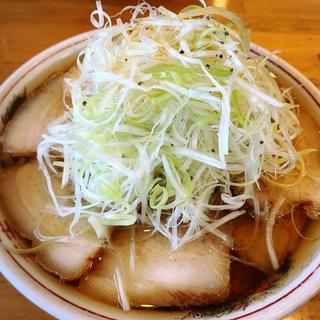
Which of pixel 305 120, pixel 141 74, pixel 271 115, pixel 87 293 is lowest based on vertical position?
pixel 87 293

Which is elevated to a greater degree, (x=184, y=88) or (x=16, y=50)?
(x=184, y=88)

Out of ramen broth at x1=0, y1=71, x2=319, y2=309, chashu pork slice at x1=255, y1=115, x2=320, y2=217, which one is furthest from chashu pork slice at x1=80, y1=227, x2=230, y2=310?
chashu pork slice at x1=255, y1=115, x2=320, y2=217

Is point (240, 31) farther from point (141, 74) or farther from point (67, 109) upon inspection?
point (67, 109)

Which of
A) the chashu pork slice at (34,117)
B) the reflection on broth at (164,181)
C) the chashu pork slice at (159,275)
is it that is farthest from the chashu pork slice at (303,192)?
the chashu pork slice at (34,117)

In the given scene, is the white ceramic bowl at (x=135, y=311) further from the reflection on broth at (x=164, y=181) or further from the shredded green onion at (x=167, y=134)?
the shredded green onion at (x=167, y=134)

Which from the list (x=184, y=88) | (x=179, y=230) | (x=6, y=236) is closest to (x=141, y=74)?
(x=184, y=88)

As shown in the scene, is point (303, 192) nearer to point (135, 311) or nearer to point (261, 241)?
point (261, 241)

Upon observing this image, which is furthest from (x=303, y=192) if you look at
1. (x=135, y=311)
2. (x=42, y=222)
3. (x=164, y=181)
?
(x=42, y=222)
